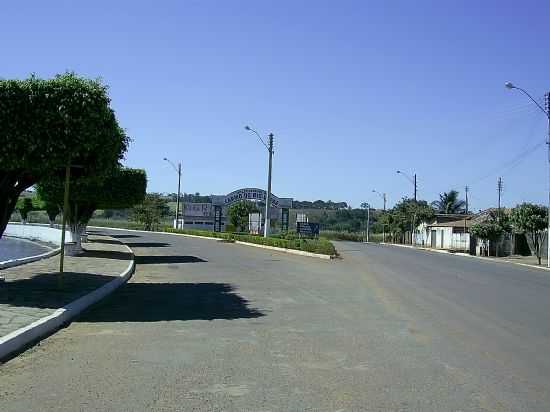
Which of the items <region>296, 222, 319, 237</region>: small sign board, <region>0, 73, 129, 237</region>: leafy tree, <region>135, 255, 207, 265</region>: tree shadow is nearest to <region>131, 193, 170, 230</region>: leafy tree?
<region>296, 222, 319, 237</region>: small sign board

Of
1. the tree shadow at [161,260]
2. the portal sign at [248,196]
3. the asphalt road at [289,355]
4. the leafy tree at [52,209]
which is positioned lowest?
the asphalt road at [289,355]

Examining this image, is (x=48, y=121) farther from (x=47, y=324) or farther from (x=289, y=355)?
(x=289, y=355)

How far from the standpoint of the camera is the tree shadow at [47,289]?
1156 centimetres

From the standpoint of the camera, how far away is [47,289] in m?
13.6

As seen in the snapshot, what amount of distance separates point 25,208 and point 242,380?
172ft

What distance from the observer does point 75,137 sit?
1361cm

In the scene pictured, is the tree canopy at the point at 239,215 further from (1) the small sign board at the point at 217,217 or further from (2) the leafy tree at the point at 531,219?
(2) the leafy tree at the point at 531,219

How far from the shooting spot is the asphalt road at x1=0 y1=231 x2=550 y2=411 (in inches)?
237

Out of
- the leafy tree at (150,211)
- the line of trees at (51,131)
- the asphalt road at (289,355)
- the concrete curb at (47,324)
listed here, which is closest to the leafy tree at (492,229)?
the asphalt road at (289,355)

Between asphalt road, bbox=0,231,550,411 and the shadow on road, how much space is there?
4 cm

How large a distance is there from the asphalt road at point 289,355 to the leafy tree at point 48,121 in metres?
3.41

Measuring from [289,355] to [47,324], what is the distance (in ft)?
12.5

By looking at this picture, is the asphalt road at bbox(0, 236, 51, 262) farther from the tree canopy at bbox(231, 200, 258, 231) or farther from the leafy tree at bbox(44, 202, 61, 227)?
the tree canopy at bbox(231, 200, 258, 231)

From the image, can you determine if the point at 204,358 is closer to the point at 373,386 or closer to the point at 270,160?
the point at 373,386
